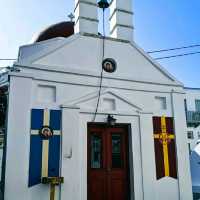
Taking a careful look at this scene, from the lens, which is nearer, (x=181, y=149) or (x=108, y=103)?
(x=108, y=103)

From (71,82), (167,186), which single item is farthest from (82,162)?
(167,186)

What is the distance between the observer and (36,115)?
23.1 feet

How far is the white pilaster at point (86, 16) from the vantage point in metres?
8.17

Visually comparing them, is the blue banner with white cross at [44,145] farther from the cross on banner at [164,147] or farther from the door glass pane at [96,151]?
the cross on banner at [164,147]

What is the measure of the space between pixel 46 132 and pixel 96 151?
60.1 inches

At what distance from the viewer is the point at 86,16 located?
8.24 m

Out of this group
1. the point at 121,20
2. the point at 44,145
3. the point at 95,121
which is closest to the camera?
the point at 44,145

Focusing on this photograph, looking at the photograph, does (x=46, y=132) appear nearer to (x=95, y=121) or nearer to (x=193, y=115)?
(x=95, y=121)

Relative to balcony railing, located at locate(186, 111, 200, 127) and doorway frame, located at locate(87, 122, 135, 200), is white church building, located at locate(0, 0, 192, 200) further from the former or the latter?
balcony railing, located at locate(186, 111, 200, 127)

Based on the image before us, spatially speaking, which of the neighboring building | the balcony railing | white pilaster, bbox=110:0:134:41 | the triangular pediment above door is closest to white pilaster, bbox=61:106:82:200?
the triangular pediment above door

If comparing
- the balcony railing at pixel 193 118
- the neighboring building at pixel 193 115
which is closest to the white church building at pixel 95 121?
the neighboring building at pixel 193 115

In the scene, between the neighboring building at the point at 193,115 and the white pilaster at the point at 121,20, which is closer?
the white pilaster at the point at 121,20

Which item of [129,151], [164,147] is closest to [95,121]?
[129,151]

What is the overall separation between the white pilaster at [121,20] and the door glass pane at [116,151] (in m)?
3.08
